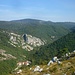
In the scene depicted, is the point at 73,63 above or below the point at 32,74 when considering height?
above

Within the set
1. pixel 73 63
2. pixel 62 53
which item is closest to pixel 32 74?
pixel 73 63

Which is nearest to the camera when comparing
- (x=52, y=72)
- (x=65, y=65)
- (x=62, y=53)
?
(x=52, y=72)

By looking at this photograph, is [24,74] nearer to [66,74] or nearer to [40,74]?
[40,74]

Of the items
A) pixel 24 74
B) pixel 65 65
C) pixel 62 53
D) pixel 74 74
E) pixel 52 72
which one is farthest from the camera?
pixel 62 53

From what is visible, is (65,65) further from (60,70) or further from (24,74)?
(24,74)

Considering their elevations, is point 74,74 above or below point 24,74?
above

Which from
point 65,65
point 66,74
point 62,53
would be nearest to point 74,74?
point 66,74

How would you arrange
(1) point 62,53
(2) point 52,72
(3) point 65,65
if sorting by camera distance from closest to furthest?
(2) point 52,72, (3) point 65,65, (1) point 62,53

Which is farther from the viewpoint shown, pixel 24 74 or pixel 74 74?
pixel 24 74

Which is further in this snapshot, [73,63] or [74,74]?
[73,63]
